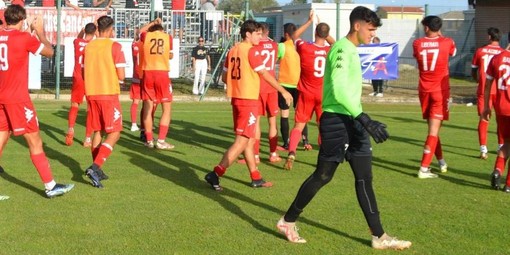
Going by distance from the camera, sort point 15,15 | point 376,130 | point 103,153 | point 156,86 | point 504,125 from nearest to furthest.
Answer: point 376,130 < point 15,15 < point 504,125 < point 103,153 < point 156,86

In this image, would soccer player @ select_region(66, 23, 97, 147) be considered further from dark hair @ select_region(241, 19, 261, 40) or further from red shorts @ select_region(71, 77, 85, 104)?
dark hair @ select_region(241, 19, 261, 40)

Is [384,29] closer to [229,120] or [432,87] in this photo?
[229,120]

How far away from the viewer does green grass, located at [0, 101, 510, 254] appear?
7566 mm

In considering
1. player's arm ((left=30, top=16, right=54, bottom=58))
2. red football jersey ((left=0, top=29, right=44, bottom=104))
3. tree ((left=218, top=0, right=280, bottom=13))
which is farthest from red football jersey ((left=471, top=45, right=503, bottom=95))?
tree ((left=218, top=0, right=280, bottom=13))

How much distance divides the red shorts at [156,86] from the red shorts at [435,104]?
461 cm

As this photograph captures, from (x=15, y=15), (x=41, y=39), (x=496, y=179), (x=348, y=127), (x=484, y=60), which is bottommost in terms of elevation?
(x=496, y=179)

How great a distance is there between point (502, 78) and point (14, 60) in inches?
222

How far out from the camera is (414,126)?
717 inches

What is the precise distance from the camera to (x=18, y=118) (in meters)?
9.14

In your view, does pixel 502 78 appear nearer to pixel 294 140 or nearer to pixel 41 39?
pixel 294 140

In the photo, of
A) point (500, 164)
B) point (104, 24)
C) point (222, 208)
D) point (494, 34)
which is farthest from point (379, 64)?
point (222, 208)

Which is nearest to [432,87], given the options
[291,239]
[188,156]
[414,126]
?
[188,156]

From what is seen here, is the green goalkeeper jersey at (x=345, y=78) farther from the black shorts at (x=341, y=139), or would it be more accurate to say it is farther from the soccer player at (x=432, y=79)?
the soccer player at (x=432, y=79)

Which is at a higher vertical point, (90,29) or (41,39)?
(90,29)
